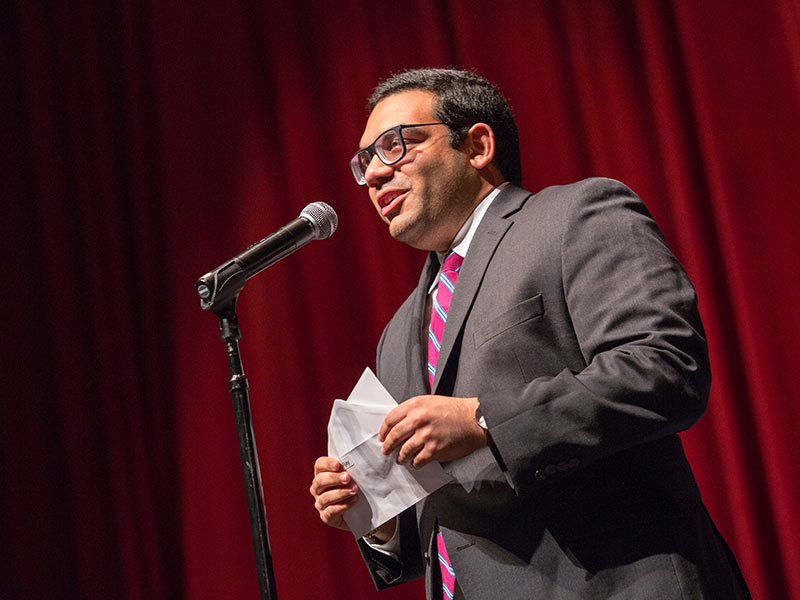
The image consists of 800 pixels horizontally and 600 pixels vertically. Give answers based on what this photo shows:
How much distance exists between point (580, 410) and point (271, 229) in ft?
→ 6.36

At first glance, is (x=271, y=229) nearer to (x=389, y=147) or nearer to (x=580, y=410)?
(x=389, y=147)

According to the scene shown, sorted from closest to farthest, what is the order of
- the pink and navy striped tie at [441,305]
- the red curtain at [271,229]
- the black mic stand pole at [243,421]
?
the black mic stand pole at [243,421] → the pink and navy striped tie at [441,305] → the red curtain at [271,229]

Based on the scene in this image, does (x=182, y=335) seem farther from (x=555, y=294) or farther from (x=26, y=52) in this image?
(x=555, y=294)

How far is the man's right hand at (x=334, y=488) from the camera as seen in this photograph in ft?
4.35

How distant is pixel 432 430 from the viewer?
114 cm

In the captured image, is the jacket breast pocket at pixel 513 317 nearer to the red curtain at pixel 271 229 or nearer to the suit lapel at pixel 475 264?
the suit lapel at pixel 475 264

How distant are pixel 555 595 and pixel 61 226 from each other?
247cm

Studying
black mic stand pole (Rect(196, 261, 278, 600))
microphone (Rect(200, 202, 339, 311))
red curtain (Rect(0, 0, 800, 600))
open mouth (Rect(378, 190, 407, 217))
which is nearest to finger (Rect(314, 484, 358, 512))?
black mic stand pole (Rect(196, 261, 278, 600))

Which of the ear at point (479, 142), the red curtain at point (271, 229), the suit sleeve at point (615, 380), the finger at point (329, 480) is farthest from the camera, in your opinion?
the red curtain at point (271, 229)

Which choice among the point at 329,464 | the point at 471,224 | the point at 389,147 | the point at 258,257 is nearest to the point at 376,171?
the point at 389,147

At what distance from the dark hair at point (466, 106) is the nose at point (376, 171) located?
167 millimetres

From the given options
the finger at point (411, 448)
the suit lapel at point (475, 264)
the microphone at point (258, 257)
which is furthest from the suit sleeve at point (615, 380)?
the microphone at point (258, 257)

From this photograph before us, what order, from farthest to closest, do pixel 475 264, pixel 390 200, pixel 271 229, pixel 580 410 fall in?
pixel 271 229, pixel 390 200, pixel 475 264, pixel 580 410

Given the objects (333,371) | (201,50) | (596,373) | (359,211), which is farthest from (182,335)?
(596,373)
